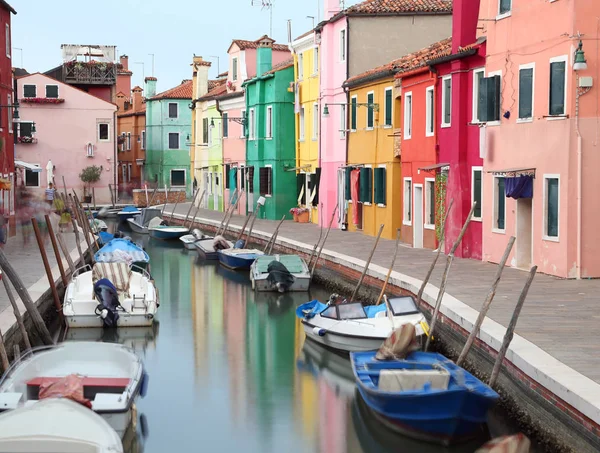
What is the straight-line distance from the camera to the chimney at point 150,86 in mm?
65625

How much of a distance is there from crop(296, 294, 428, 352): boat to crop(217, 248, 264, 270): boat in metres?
12.4

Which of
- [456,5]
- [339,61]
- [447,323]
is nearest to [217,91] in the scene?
[339,61]

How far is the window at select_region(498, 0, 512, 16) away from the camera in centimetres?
2169

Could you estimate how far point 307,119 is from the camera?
132ft

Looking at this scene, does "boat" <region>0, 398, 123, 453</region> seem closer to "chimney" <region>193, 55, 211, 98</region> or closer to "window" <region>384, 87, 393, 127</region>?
"window" <region>384, 87, 393, 127</region>

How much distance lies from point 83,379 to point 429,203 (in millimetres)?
15290

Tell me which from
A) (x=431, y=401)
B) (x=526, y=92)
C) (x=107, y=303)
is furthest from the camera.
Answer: (x=526, y=92)

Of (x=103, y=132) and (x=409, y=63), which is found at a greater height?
(x=409, y=63)

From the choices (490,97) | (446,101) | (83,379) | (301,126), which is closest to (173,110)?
(301,126)

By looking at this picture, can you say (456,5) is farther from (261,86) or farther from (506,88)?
(261,86)

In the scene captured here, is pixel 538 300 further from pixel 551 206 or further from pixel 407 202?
pixel 407 202

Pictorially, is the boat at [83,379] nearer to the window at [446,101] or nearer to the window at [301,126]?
the window at [446,101]

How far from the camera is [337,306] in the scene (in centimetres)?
1788

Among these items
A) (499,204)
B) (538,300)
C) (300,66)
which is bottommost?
(538,300)
